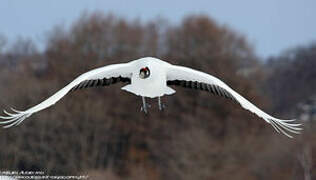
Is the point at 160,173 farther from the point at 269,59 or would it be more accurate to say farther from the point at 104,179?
the point at 269,59

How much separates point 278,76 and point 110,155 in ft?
71.3

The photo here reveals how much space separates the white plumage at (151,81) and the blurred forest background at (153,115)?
8797 millimetres

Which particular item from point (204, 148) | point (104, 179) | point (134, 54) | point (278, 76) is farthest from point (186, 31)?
point (104, 179)

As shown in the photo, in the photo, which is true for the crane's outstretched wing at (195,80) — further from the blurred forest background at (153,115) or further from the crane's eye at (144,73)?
the blurred forest background at (153,115)

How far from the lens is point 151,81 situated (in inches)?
513

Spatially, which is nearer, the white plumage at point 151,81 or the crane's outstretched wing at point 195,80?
the white plumage at point 151,81

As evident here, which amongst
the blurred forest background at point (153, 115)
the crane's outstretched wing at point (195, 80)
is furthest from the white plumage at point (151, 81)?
the blurred forest background at point (153, 115)

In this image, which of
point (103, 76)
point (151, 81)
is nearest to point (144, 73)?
point (151, 81)

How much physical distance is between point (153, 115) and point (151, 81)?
1913 cm

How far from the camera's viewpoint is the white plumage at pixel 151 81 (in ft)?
41.4

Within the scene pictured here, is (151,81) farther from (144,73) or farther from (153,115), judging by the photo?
(153,115)

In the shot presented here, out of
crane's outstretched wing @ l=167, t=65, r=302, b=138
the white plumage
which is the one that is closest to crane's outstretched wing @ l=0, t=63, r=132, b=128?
the white plumage

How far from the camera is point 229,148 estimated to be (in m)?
25.8

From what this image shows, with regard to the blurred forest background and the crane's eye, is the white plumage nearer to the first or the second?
the crane's eye
